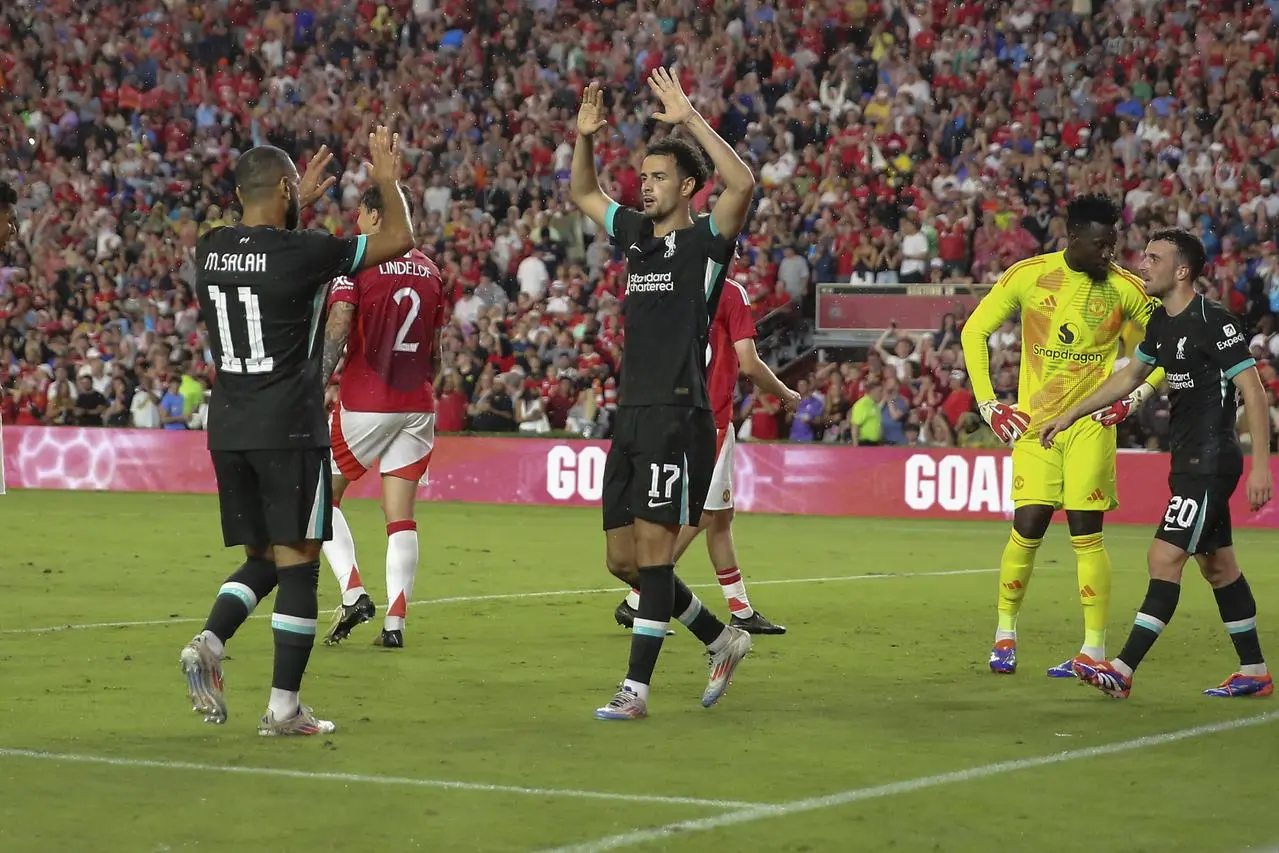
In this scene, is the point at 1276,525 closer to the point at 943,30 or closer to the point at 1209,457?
the point at 943,30

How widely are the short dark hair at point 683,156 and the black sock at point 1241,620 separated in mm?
3137

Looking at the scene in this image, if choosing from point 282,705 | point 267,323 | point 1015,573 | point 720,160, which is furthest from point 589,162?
point 1015,573

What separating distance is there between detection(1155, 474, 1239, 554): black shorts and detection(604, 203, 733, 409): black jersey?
2.30 m

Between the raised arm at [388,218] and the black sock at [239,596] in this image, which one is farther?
the black sock at [239,596]

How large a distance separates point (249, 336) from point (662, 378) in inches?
66.3

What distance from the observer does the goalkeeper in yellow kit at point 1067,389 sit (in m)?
9.62

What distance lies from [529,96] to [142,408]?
853cm

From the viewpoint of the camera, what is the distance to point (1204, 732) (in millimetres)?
7879

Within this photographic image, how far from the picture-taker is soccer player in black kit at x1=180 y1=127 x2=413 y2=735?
733 cm

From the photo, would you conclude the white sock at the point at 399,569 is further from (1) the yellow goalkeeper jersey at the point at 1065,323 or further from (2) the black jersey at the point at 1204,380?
(2) the black jersey at the point at 1204,380

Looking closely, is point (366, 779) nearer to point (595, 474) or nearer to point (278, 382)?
point (278, 382)

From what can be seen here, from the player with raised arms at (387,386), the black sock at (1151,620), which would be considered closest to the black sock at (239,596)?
the player with raised arms at (387,386)

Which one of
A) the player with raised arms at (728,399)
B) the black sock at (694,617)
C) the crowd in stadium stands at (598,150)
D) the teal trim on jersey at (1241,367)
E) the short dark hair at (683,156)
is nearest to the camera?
the short dark hair at (683,156)

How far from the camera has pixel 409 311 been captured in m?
10.9
